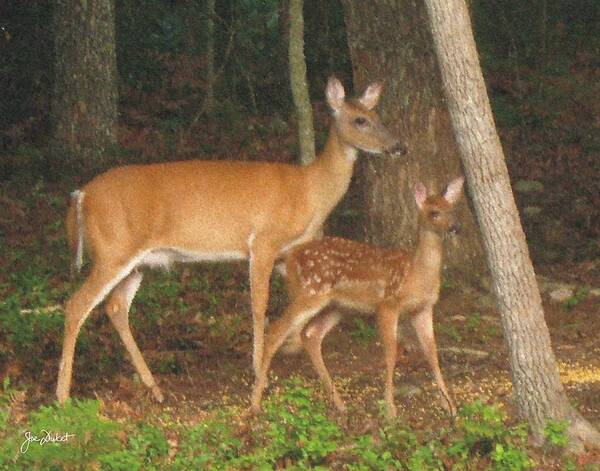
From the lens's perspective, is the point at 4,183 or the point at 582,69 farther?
the point at 582,69

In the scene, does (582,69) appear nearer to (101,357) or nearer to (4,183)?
(4,183)

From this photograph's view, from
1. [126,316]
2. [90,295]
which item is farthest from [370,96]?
[90,295]

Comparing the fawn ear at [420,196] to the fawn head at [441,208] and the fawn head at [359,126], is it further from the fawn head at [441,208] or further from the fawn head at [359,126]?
the fawn head at [359,126]

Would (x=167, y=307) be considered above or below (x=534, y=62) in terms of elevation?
below

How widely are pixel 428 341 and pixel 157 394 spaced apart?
5.63ft

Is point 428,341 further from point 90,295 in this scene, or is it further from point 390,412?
point 90,295

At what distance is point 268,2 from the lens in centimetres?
1936

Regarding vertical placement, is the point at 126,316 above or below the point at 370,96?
below

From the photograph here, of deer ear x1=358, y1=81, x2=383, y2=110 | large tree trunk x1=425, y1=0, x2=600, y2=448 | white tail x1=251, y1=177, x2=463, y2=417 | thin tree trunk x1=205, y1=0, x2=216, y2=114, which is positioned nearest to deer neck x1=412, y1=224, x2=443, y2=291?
white tail x1=251, y1=177, x2=463, y2=417

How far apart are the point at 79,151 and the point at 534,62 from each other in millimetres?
7098

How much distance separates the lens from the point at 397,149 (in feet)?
30.9

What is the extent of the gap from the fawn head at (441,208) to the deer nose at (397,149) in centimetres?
87

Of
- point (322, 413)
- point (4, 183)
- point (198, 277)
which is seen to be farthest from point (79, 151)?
point (322, 413)

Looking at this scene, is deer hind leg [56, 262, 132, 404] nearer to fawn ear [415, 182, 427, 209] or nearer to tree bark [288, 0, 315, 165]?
fawn ear [415, 182, 427, 209]
